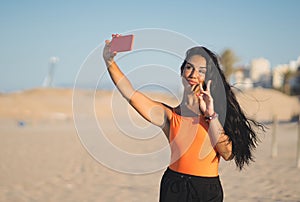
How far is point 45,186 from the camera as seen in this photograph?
9117 millimetres

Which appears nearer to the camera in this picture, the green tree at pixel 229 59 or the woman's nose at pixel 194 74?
the woman's nose at pixel 194 74

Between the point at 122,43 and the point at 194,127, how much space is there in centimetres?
64

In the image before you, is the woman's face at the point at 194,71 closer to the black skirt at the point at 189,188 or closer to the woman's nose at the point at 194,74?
the woman's nose at the point at 194,74

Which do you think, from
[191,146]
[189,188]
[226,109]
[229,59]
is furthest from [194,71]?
[229,59]

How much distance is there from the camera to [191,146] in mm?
2607

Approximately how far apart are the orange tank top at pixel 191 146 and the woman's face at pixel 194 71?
21 cm

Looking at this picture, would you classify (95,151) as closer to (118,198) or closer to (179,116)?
(179,116)

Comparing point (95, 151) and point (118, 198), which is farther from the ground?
point (95, 151)

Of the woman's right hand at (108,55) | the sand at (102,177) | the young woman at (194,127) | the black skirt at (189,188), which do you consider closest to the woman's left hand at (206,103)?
the young woman at (194,127)

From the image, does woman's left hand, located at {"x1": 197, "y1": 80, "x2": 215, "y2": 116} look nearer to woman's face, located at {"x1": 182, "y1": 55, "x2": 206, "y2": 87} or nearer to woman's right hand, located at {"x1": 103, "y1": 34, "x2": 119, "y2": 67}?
woman's face, located at {"x1": 182, "y1": 55, "x2": 206, "y2": 87}

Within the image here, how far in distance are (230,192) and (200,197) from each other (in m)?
5.84

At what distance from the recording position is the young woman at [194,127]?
8.49ft

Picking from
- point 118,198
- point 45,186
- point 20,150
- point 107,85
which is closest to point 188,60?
point 107,85

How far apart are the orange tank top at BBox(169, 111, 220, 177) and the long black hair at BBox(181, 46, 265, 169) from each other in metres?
0.13
